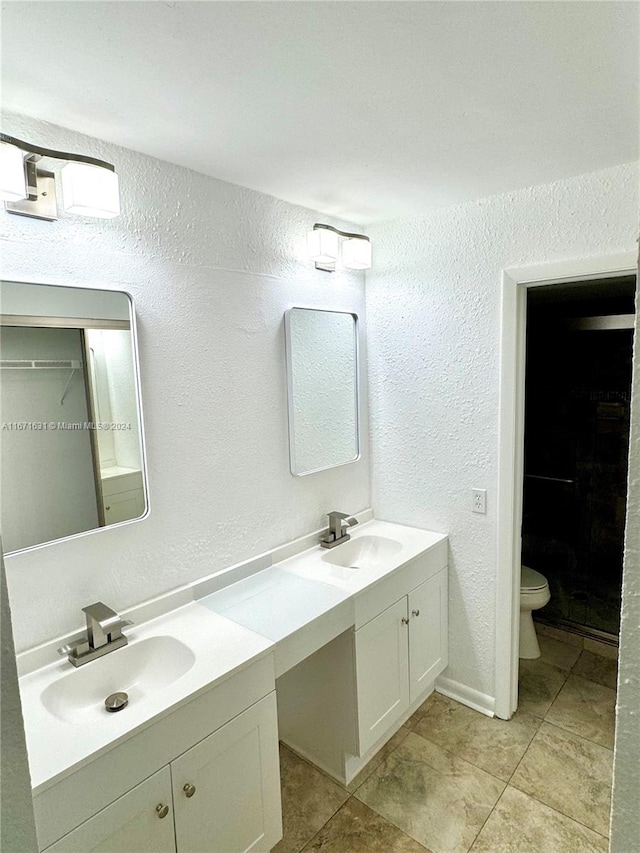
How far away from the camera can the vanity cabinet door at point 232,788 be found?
4.16 ft

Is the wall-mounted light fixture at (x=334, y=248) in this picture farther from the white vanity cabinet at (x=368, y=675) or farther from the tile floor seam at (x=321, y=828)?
the tile floor seam at (x=321, y=828)

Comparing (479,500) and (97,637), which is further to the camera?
(479,500)

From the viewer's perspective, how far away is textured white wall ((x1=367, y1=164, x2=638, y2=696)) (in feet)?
6.47

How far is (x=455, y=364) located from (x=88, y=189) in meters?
1.58

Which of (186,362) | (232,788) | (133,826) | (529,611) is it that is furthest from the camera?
(529,611)

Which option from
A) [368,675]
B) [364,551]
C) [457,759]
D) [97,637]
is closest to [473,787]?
[457,759]

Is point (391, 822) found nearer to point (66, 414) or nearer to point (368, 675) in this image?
point (368, 675)

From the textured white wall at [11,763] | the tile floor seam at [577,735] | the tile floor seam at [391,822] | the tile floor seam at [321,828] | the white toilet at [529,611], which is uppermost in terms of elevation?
the textured white wall at [11,763]

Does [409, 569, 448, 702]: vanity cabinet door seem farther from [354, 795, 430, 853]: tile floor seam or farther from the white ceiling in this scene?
the white ceiling

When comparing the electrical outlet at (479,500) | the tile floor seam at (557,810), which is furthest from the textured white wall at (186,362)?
the tile floor seam at (557,810)

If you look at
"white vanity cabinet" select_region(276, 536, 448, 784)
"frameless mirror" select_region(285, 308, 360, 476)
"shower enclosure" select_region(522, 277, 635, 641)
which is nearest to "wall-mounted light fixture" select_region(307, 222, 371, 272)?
"frameless mirror" select_region(285, 308, 360, 476)

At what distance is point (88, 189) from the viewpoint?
1.28 m

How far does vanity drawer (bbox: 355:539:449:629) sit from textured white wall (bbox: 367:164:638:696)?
Result: 0.39 feet

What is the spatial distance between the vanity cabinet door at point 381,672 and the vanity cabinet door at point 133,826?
0.81 m
